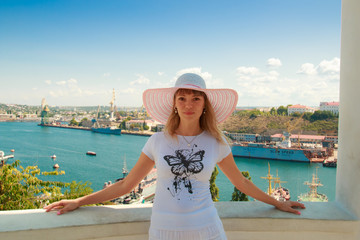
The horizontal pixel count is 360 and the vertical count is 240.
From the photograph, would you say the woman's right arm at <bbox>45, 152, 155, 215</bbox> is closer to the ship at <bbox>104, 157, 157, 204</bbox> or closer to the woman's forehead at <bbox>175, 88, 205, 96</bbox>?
the woman's forehead at <bbox>175, 88, 205, 96</bbox>

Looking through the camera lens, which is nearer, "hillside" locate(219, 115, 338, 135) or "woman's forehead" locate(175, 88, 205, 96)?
"woman's forehead" locate(175, 88, 205, 96)

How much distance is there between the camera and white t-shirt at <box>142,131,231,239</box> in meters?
0.57

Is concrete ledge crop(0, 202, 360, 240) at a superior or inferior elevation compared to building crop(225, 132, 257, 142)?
superior

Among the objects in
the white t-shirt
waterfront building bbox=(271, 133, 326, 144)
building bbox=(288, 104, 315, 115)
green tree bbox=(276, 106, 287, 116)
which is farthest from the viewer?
green tree bbox=(276, 106, 287, 116)

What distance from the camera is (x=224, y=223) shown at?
0.70m

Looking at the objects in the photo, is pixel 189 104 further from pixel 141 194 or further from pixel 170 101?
pixel 141 194

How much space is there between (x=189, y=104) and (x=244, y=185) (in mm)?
266

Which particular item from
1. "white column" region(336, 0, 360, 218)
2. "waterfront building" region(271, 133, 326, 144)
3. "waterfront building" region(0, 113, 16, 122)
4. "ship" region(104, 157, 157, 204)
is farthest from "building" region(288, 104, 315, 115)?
"waterfront building" region(0, 113, 16, 122)

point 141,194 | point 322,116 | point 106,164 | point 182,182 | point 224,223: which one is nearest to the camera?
point 182,182

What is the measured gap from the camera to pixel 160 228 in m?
0.57

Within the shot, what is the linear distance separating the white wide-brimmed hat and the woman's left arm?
135mm

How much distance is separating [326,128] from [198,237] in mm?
23315

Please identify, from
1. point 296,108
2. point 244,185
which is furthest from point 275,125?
point 244,185

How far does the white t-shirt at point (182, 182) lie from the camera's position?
22.4 inches
